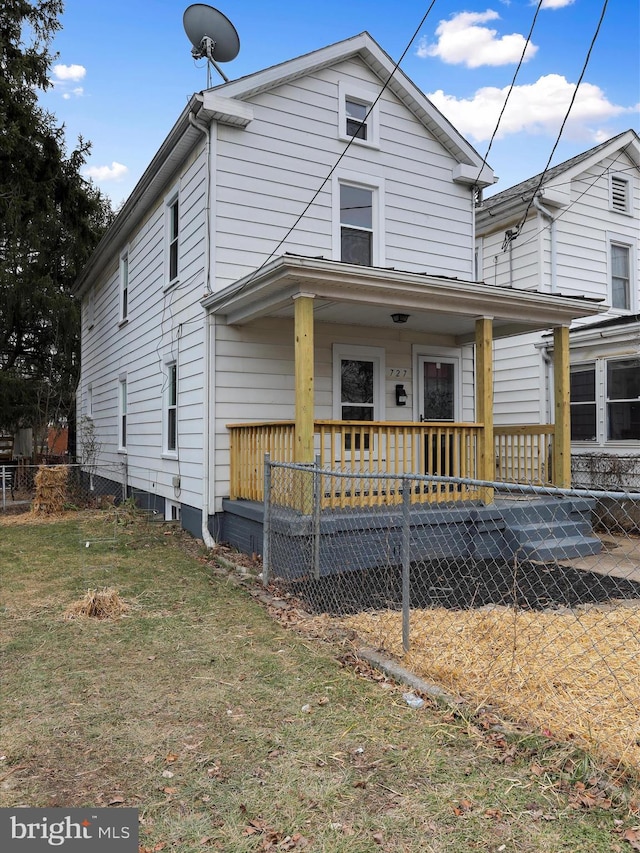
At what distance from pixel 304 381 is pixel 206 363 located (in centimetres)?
216

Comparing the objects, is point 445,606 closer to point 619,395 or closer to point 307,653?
point 307,653

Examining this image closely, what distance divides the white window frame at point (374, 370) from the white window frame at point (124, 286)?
20.4 feet

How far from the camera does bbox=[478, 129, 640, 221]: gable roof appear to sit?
12.0 metres

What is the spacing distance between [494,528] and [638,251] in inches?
359

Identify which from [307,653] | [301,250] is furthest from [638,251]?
[307,653]

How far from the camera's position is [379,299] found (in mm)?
7133

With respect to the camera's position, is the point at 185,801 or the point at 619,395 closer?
the point at 185,801

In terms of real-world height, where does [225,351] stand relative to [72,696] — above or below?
above

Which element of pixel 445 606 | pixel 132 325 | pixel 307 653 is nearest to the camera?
pixel 307 653

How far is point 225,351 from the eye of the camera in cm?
825

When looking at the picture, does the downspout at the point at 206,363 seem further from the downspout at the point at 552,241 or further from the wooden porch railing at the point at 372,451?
the downspout at the point at 552,241

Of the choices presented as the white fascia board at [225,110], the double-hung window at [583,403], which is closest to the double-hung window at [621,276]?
the double-hung window at [583,403]

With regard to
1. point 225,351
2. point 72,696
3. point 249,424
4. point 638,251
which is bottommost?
point 72,696

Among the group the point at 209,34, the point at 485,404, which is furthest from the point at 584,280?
the point at 209,34
